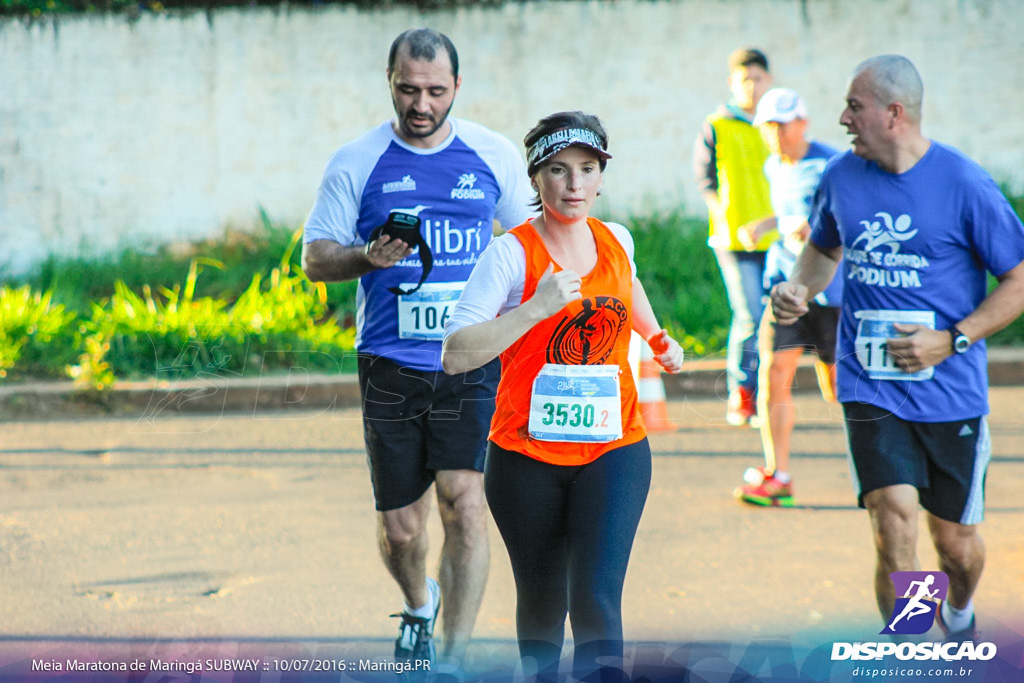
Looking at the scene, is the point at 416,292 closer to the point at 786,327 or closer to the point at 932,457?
the point at 932,457

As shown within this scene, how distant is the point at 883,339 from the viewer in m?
3.82

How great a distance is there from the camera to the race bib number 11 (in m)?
3.80

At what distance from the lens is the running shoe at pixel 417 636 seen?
13.5 ft

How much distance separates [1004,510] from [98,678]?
13.8 ft

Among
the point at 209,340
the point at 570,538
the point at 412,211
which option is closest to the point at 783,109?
the point at 412,211

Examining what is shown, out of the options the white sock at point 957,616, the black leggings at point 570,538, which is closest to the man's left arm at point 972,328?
the white sock at point 957,616

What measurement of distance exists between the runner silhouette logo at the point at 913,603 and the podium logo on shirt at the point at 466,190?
6.03 ft

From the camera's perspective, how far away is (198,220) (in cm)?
1226

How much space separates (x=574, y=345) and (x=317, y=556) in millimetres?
2599

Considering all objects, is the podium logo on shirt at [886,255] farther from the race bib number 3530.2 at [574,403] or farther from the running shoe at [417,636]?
the running shoe at [417,636]

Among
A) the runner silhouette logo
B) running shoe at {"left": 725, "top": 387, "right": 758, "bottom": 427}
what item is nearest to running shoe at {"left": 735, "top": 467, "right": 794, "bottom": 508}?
running shoe at {"left": 725, "top": 387, "right": 758, "bottom": 427}

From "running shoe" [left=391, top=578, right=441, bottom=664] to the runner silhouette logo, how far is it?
1.49 metres

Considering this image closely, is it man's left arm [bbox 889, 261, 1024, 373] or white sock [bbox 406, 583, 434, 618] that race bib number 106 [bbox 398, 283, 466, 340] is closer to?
white sock [bbox 406, 583, 434, 618]

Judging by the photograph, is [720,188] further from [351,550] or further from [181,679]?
[181,679]
